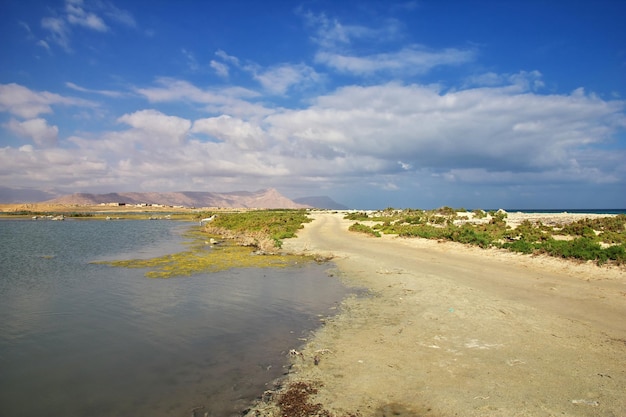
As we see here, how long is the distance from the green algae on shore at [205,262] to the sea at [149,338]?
1466 mm

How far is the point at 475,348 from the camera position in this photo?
8750mm

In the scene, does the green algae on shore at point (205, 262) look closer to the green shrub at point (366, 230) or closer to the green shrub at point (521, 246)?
the green shrub at point (366, 230)

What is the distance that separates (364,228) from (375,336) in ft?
100.0

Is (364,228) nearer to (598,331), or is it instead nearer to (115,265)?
(115,265)

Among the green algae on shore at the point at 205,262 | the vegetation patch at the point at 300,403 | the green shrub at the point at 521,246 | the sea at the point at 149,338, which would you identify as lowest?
the sea at the point at 149,338

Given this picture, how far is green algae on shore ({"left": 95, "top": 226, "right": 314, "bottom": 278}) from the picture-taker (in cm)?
2048

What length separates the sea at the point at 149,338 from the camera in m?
6.99

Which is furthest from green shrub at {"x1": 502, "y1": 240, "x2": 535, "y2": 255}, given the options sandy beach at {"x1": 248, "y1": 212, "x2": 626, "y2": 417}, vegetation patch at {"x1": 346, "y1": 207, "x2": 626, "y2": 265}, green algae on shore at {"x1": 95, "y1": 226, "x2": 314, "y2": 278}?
green algae on shore at {"x1": 95, "y1": 226, "x2": 314, "y2": 278}

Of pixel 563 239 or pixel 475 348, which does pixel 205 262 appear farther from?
pixel 563 239

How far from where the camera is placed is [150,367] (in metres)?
8.29

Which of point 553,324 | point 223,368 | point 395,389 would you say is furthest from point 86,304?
point 553,324

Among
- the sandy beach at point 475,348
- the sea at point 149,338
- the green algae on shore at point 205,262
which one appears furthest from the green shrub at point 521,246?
the green algae on shore at point 205,262

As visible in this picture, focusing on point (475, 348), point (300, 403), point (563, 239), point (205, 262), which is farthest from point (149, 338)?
point (563, 239)

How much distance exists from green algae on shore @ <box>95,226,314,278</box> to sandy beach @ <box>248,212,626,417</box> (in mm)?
7660
